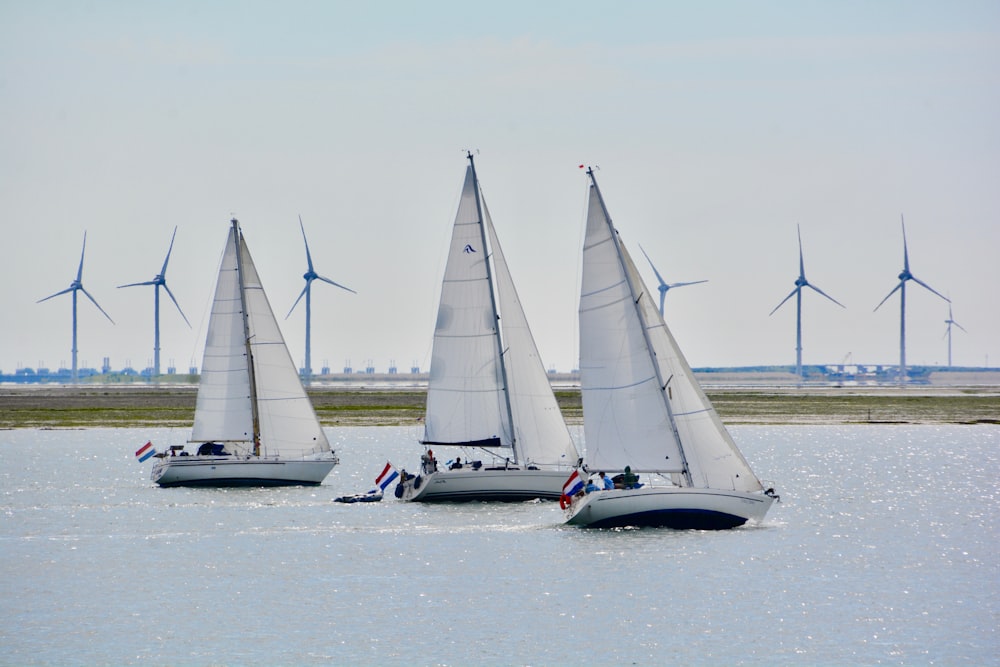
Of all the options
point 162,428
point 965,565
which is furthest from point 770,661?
point 162,428

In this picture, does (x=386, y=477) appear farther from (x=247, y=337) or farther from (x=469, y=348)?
(x=247, y=337)

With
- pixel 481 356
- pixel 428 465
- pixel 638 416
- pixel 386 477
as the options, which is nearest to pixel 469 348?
pixel 481 356

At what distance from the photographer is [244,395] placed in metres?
72.1

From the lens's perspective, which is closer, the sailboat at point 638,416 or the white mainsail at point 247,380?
the sailboat at point 638,416

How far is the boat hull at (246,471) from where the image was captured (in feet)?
232

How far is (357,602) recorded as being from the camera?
4144cm

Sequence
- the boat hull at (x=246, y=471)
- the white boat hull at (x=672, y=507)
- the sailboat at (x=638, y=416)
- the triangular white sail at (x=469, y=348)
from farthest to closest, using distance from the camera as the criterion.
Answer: the boat hull at (x=246, y=471) < the triangular white sail at (x=469, y=348) < the sailboat at (x=638, y=416) < the white boat hull at (x=672, y=507)

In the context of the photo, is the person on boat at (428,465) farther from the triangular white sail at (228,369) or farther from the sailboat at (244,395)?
the triangular white sail at (228,369)

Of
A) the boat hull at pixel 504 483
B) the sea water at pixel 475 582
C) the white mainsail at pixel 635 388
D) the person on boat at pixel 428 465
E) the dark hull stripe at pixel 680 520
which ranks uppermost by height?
the white mainsail at pixel 635 388

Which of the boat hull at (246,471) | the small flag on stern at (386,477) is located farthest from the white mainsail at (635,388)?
the boat hull at (246,471)

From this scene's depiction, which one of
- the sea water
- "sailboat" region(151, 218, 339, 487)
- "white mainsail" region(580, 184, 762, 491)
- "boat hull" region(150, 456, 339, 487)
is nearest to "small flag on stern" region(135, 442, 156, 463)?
"sailboat" region(151, 218, 339, 487)

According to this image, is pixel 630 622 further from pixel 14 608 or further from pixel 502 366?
Answer: pixel 502 366

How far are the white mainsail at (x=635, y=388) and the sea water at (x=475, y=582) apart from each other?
248 centimetres

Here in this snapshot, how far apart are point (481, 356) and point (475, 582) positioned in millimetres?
20854
